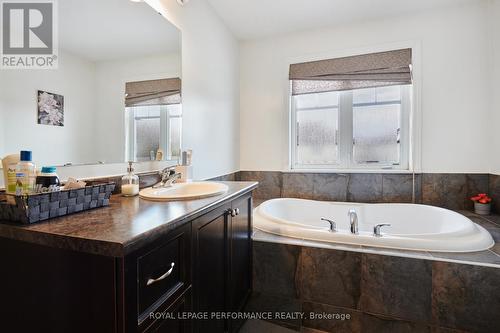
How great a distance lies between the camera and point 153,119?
A: 1.45m

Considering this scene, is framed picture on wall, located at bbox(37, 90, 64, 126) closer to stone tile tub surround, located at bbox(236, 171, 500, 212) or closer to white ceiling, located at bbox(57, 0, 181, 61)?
white ceiling, located at bbox(57, 0, 181, 61)

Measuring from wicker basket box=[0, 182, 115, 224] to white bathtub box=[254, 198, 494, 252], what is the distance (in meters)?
1.22

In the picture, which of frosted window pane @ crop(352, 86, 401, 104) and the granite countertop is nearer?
the granite countertop

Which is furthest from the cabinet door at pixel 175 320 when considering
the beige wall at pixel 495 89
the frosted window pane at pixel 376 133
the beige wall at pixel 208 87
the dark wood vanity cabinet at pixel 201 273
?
the beige wall at pixel 495 89

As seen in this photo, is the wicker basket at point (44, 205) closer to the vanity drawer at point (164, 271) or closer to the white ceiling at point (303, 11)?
the vanity drawer at point (164, 271)

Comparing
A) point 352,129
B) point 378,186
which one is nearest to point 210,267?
point 378,186

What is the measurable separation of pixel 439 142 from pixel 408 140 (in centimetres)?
25

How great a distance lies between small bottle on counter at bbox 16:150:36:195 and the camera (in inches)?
27.9

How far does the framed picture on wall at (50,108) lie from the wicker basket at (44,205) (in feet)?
1.09

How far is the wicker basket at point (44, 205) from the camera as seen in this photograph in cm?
64

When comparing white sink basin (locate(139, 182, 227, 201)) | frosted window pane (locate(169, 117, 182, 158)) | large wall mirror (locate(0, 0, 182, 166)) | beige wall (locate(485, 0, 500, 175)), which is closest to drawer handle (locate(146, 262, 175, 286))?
white sink basin (locate(139, 182, 227, 201))

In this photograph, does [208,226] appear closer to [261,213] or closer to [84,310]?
[84,310]

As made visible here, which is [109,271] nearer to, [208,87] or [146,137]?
[146,137]

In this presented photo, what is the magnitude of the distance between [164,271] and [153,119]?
1.01m
